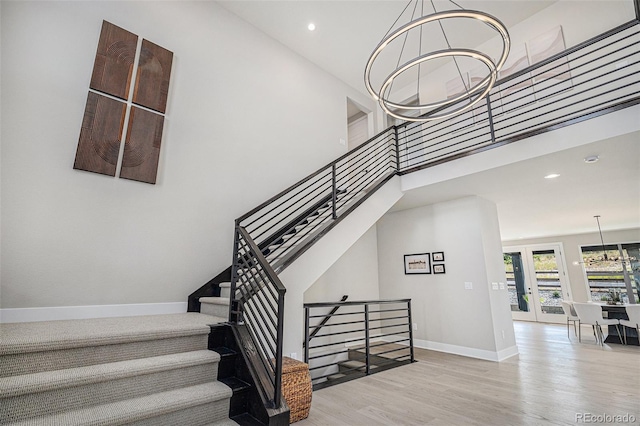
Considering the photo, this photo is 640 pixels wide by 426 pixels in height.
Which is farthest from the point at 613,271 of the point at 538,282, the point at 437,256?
the point at 437,256

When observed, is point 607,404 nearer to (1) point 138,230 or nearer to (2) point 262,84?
(1) point 138,230

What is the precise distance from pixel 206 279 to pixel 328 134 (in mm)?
3742

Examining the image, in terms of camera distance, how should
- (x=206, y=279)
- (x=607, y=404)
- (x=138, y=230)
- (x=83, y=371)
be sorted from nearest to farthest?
(x=83, y=371) → (x=607, y=404) → (x=138, y=230) → (x=206, y=279)

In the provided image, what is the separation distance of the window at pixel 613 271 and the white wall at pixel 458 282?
6235 millimetres

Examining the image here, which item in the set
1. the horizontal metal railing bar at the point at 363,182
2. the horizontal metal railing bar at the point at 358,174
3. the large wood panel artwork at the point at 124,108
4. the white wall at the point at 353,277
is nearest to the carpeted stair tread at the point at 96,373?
the large wood panel artwork at the point at 124,108

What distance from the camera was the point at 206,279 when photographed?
153 inches

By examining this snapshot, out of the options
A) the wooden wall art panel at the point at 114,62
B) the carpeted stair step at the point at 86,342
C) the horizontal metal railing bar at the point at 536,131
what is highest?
the wooden wall art panel at the point at 114,62

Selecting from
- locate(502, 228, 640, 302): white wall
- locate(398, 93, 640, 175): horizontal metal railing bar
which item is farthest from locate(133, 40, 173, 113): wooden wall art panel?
locate(502, 228, 640, 302): white wall

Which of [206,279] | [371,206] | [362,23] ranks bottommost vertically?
[206,279]

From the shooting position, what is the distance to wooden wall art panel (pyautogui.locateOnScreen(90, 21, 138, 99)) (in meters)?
3.38

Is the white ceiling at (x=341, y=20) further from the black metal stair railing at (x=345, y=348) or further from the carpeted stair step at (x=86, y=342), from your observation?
the carpeted stair step at (x=86, y=342)

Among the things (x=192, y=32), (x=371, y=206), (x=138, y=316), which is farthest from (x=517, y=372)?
(x=192, y=32)

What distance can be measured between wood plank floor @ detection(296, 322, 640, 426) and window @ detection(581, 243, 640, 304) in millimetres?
5440

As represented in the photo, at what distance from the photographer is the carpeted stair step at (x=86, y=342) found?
1.87 meters
